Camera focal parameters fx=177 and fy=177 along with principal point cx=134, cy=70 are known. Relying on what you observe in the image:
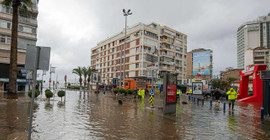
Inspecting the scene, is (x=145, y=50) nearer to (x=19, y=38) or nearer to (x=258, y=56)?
(x=19, y=38)

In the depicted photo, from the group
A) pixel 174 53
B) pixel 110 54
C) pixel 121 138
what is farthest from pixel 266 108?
pixel 110 54

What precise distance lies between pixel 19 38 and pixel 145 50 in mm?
33658

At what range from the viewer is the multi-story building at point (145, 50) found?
54.7 m

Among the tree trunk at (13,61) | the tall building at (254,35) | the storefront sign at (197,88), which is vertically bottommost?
the storefront sign at (197,88)

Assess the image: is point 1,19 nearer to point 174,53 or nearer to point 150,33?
point 150,33

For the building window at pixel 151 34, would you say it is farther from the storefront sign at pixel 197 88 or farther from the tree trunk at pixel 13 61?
the tree trunk at pixel 13 61

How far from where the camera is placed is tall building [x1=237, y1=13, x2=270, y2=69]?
11350 centimetres

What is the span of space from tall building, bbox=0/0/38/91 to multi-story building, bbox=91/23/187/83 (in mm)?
23642

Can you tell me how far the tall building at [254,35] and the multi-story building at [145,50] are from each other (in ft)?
216

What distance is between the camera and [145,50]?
180 ft

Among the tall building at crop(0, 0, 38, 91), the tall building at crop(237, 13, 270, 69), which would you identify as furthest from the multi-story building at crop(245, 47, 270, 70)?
the tall building at crop(0, 0, 38, 91)

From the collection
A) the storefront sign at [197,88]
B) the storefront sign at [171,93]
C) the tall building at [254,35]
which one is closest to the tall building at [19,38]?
the storefront sign at [171,93]

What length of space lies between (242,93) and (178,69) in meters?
36.2

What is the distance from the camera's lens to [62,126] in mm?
7301
